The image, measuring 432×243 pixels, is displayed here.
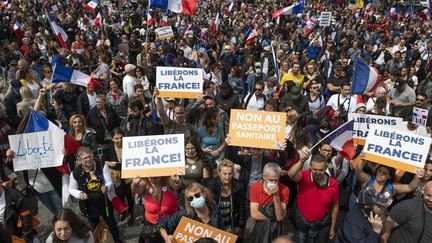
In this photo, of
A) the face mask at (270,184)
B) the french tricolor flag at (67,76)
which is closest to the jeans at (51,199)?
the french tricolor flag at (67,76)

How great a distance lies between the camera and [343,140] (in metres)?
5.08

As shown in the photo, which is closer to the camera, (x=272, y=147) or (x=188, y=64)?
(x=272, y=147)

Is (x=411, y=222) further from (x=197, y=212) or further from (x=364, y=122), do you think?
(x=364, y=122)

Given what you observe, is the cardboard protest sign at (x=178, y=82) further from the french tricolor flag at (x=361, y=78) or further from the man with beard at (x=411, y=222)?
the man with beard at (x=411, y=222)

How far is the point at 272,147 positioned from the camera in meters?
4.95

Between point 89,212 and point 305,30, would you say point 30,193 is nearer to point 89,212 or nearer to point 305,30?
point 89,212

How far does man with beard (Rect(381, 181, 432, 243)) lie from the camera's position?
11.3ft

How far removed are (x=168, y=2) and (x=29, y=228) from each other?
8.03 m

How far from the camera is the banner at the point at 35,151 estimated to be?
485 centimetres

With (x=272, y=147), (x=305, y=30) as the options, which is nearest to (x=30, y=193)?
(x=272, y=147)

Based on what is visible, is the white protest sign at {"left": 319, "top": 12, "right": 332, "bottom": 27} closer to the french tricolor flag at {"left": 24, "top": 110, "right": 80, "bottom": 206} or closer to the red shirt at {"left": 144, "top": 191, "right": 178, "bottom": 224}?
the french tricolor flag at {"left": 24, "top": 110, "right": 80, "bottom": 206}

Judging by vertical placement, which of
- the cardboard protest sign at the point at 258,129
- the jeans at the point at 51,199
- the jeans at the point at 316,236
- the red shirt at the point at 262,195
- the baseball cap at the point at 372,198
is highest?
the cardboard protest sign at the point at 258,129

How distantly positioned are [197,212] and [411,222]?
191cm

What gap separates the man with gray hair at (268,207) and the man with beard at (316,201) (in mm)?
247
